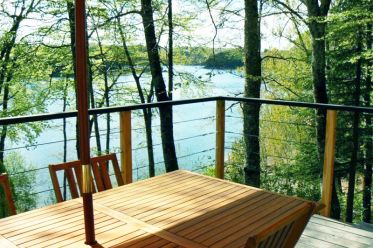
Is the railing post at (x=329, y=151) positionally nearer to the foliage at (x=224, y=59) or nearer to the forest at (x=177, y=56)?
the forest at (x=177, y=56)

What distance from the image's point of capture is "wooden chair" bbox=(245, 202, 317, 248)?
1.14 m

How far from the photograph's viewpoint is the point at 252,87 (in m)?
7.62

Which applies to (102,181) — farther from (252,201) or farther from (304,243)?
(304,243)

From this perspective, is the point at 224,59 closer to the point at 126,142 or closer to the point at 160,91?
the point at 160,91

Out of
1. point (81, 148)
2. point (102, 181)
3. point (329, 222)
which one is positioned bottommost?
point (329, 222)

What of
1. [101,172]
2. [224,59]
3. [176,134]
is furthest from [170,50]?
[101,172]

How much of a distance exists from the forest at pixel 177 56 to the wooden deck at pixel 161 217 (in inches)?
281

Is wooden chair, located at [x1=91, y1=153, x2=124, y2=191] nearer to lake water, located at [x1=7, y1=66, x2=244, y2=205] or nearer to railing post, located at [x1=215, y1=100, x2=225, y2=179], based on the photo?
railing post, located at [x1=215, y1=100, x2=225, y2=179]

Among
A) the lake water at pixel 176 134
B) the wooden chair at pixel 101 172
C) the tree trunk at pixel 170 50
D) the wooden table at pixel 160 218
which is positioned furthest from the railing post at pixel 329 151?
the tree trunk at pixel 170 50

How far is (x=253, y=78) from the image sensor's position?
24.7 feet

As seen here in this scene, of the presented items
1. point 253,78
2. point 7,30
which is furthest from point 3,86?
point 253,78

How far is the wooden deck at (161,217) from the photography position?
5.46 ft

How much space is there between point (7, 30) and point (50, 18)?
4.28 feet

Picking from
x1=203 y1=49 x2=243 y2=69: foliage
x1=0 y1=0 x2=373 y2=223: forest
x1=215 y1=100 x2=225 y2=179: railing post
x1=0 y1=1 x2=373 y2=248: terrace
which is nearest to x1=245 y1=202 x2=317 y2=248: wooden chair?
x1=0 y1=1 x2=373 y2=248: terrace
